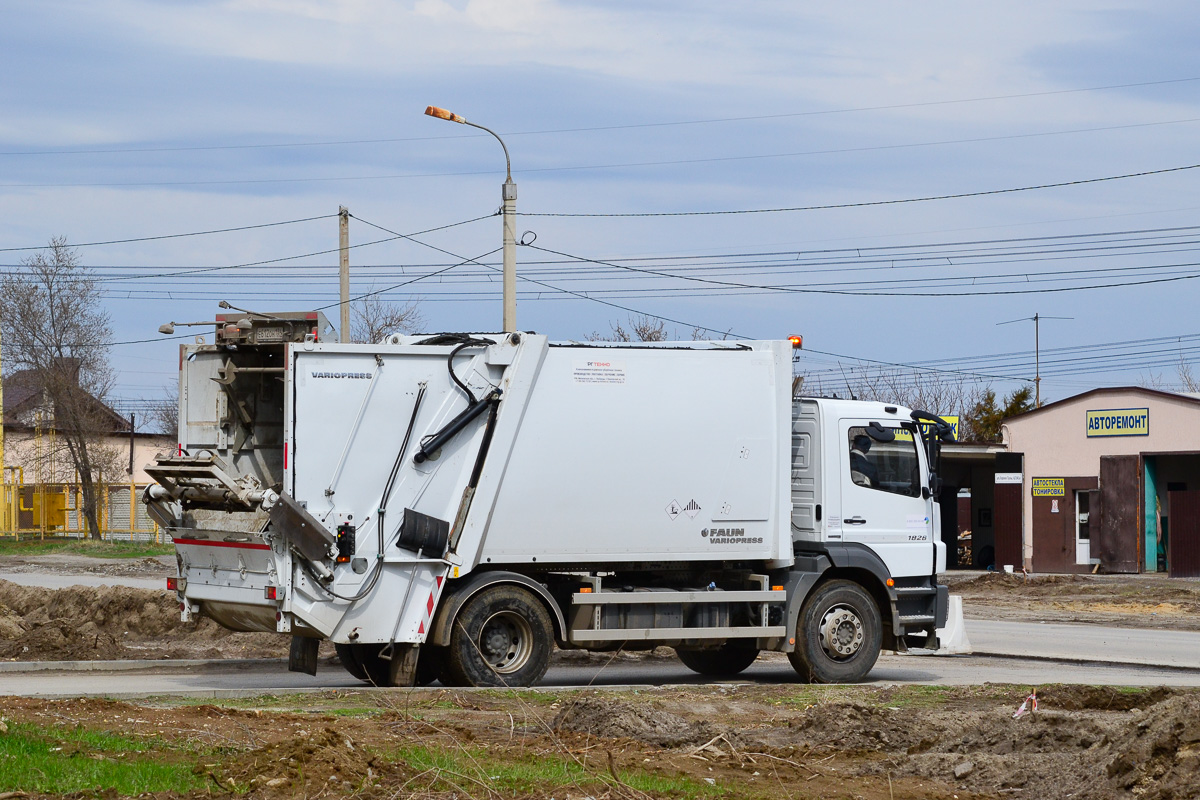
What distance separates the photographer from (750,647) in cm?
1420

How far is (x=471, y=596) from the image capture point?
1249cm

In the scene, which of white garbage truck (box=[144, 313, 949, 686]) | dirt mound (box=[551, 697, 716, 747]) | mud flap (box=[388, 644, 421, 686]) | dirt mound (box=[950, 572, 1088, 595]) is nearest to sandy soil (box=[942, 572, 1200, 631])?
dirt mound (box=[950, 572, 1088, 595])

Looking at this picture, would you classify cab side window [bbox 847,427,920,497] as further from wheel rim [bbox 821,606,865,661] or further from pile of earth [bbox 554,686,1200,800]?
pile of earth [bbox 554,686,1200,800]

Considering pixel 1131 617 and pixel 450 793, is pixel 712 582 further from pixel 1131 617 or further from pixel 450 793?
pixel 1131 617

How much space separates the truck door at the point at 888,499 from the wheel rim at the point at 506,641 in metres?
3.45

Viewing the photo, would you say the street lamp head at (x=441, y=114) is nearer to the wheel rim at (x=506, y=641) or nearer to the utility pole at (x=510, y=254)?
the utility pole at (x=510, y=254)

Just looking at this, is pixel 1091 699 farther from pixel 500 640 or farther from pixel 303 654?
pixel 303 654

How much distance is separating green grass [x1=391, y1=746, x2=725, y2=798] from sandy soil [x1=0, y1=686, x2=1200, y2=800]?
16 mm

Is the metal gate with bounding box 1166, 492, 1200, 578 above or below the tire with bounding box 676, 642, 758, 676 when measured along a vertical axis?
above

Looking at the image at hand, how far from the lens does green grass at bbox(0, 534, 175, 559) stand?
41.6 metres

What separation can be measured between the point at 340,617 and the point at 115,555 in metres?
31.4

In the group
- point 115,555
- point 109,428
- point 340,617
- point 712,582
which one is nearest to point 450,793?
point 340,617

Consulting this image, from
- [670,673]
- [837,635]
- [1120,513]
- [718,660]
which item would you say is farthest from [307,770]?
[1120,513]

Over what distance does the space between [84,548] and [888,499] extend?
35122 mm
